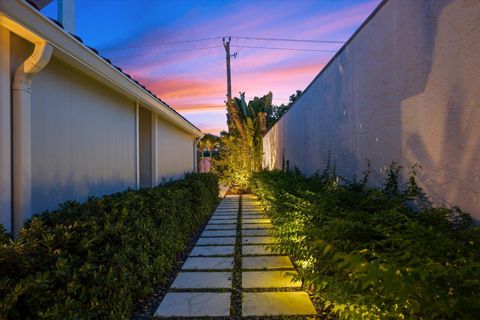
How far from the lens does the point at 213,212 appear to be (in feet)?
35.4

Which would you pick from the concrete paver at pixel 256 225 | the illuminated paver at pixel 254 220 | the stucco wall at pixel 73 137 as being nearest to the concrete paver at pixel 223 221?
the illuminated paver at pixel 254 220

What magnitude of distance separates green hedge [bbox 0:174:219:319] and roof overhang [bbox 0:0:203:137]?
1.54 metres

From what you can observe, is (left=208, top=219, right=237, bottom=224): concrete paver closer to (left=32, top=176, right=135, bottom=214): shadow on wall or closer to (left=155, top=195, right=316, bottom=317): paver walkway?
(left=155, top=195, right=316, bottom=317): paver walkway

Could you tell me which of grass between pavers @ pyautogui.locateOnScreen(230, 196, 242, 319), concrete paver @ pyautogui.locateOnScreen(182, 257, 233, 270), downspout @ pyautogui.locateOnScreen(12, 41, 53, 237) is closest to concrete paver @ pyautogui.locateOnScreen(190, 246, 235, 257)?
grass between pavers @ pyautogui.locateOnScreen(230, 196, 242, 319)

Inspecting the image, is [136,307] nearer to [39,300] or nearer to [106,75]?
[39,300]

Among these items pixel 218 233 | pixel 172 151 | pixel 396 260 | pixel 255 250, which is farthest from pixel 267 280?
pixel 172 151

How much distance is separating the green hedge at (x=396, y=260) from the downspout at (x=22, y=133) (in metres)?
2.54

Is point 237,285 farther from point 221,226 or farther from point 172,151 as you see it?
point 172,151

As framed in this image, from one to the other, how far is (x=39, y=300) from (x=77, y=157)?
8.74 ft

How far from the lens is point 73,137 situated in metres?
4.31

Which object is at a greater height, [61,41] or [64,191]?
[61,41]

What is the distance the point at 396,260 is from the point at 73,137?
393cm

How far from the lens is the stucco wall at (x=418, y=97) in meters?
2.37

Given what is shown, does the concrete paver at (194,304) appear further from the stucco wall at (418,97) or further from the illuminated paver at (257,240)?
the illuminated paver at (257,240)
